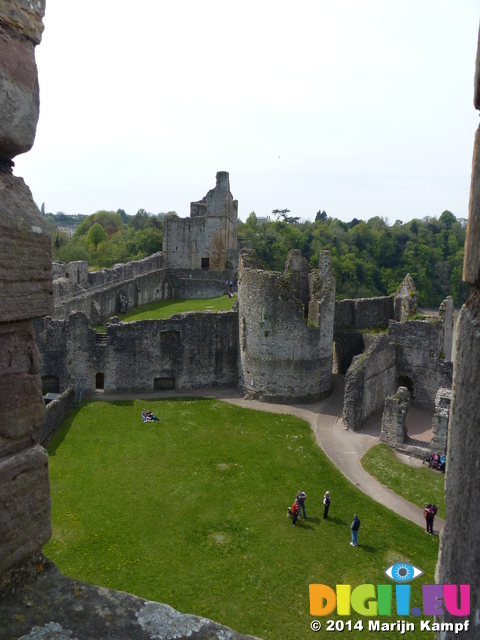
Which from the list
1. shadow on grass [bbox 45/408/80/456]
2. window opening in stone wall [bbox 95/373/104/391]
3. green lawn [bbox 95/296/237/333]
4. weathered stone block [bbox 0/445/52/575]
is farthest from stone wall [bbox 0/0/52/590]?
green lawn [bbox 95/296/237/333]

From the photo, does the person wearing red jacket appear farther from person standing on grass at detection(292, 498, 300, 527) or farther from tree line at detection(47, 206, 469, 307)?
tree line at detection(47, 206, 469, 307)

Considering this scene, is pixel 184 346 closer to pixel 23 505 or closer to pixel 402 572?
pixel 402 572

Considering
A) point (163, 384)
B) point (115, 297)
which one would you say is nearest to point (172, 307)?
point (115, 297)

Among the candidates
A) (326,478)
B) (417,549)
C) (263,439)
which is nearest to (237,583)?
(417,549)

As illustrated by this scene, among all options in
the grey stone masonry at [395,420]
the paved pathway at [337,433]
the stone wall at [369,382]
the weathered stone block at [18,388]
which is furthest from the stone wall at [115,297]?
the weathered stone block at [18,388]

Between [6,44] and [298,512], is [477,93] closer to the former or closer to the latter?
[6,44]

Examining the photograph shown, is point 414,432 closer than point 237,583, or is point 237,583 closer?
point 237,583

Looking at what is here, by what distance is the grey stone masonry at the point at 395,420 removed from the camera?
18062 mm

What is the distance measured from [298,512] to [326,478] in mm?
2673

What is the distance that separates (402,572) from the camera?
11516mm

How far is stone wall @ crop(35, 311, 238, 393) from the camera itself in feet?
70.4

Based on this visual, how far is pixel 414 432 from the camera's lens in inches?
790

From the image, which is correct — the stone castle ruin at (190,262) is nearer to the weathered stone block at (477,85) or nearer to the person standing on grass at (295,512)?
the person standing on grass at (295,512)

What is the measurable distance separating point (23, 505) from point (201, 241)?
4424 centimetres
